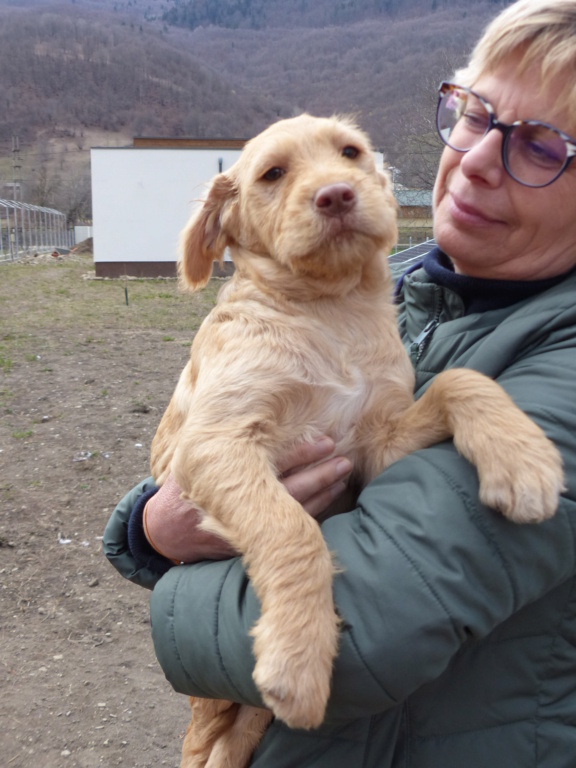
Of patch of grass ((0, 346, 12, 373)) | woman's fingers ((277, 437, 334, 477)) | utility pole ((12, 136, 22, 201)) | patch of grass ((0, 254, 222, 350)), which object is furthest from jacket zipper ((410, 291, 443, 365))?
utility pole ((12, 136, 22, 201))

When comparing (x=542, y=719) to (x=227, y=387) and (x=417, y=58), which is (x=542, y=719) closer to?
(x=227, y=387)

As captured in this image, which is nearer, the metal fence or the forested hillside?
the metal fence

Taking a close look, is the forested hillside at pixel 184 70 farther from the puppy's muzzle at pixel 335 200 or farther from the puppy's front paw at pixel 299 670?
the puppy's front paw at pixel 299 670

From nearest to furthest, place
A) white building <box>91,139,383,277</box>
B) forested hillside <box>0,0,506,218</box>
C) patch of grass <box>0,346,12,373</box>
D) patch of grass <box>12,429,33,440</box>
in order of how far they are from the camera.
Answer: patch of grass <box>12,429,33,440</box> → patch of grass <box>0,346,12,373</box> → white building <box>91,139,383,277</box> → forested hillside <box>0,0,506,218</box>

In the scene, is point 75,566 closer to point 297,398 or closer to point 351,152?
Result: point 297,398

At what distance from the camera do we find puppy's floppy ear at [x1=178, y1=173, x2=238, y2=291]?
2.88 m

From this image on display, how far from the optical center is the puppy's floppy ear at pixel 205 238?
2.88 m

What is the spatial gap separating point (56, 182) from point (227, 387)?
7312cm

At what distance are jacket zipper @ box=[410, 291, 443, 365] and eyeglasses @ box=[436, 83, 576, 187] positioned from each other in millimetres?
490

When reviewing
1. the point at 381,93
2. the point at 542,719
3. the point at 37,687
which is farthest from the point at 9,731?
the point at 381,93

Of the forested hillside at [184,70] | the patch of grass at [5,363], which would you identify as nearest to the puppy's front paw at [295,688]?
the patch of grass at [5,363]

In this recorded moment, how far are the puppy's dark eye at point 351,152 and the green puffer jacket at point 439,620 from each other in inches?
48.1

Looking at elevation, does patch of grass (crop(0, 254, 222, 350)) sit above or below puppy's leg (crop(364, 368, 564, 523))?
below

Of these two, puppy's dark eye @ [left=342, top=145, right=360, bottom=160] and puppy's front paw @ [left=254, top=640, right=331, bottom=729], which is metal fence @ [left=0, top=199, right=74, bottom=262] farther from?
puppy's front paw @ [left=254, top=640, right=331, bottom=729]
